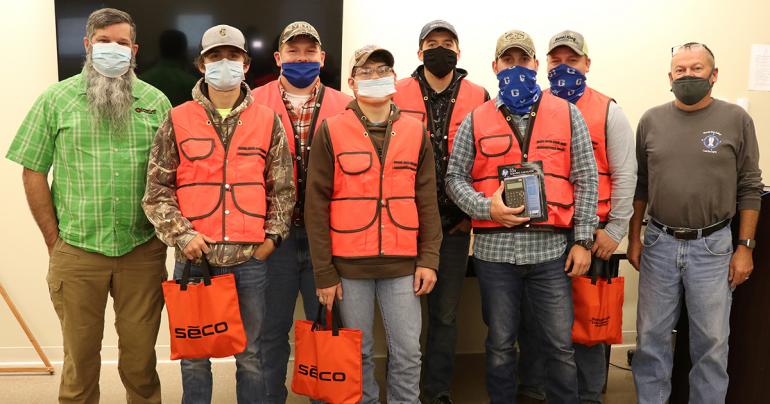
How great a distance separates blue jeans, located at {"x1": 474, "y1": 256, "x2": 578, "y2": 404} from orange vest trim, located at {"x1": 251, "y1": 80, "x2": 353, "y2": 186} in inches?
37.7

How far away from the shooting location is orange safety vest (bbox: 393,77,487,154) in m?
2.83

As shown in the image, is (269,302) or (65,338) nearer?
(65,338)

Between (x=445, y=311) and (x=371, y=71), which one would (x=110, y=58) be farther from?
(x=445, y=311)

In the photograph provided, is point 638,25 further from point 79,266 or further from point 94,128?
point 79,266

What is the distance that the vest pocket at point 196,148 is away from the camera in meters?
2.30

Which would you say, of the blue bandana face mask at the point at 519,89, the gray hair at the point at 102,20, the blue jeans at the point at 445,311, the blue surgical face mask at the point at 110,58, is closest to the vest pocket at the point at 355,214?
the blue jeans at the point at 445,311

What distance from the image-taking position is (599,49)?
393cm

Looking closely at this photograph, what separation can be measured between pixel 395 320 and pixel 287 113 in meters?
1.09

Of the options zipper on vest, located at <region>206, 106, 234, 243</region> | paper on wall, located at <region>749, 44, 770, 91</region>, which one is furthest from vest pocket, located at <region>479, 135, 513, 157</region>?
paper on wall, located at <region>749, 44, 770, 91</region>

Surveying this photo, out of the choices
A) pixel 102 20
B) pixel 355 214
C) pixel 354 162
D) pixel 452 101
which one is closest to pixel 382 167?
pixel 354 162

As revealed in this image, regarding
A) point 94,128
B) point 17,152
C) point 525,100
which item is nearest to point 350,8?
point 525,100

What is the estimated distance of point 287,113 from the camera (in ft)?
9.04

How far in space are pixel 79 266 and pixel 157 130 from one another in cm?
65

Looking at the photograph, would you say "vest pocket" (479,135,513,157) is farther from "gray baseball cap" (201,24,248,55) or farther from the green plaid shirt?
the green plaid shirt
